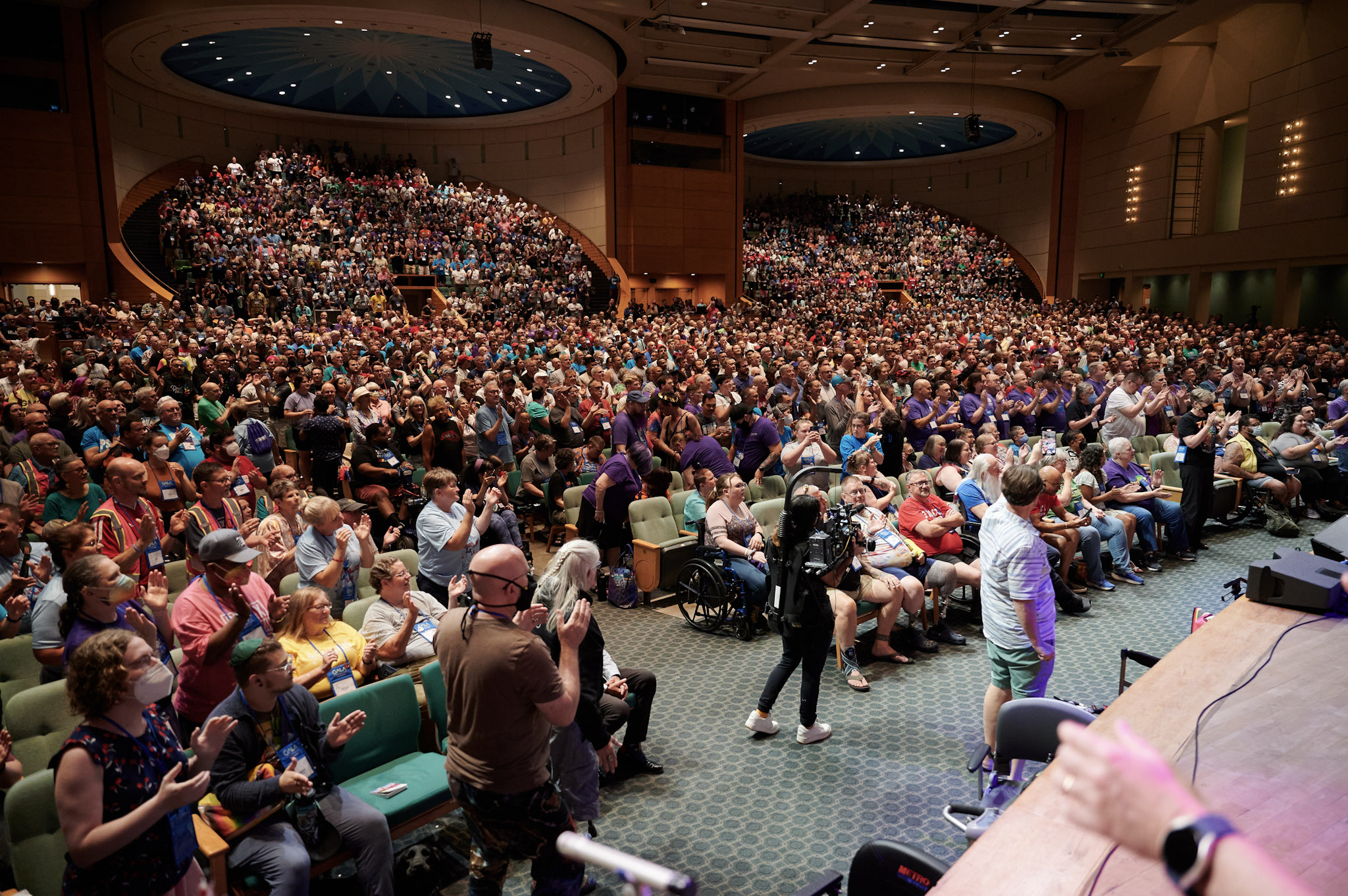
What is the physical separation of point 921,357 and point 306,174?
17608mm

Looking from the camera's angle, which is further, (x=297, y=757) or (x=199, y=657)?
(x=199, y=657)

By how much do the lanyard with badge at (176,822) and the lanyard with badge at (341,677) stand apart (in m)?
1.13

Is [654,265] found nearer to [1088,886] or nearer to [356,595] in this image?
[356,595]

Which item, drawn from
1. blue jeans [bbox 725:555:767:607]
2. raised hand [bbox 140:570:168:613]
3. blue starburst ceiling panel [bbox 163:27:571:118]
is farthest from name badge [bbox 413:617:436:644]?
blue starburst ceiling panel [bbox 163:27:571:118]

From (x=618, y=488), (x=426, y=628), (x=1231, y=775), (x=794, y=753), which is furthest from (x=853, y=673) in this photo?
(x=1231, y=775)

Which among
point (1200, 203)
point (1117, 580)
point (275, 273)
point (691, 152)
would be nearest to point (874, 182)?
point (691, 152)

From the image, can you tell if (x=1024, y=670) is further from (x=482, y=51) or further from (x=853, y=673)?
(x=482, y=51)

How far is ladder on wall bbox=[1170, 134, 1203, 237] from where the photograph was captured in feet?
71.8

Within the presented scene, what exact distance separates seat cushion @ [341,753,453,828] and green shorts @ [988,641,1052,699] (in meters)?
2.48

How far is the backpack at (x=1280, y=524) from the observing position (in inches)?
317

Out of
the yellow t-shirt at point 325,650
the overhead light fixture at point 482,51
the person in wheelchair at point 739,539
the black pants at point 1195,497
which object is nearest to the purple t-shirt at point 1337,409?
the black pants at point 1195,497

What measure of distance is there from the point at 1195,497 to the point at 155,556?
8272 millimetres

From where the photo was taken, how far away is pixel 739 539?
19.4 feet

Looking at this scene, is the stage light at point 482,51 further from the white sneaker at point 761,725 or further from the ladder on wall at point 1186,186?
the ladder on wall at point 1186,186
